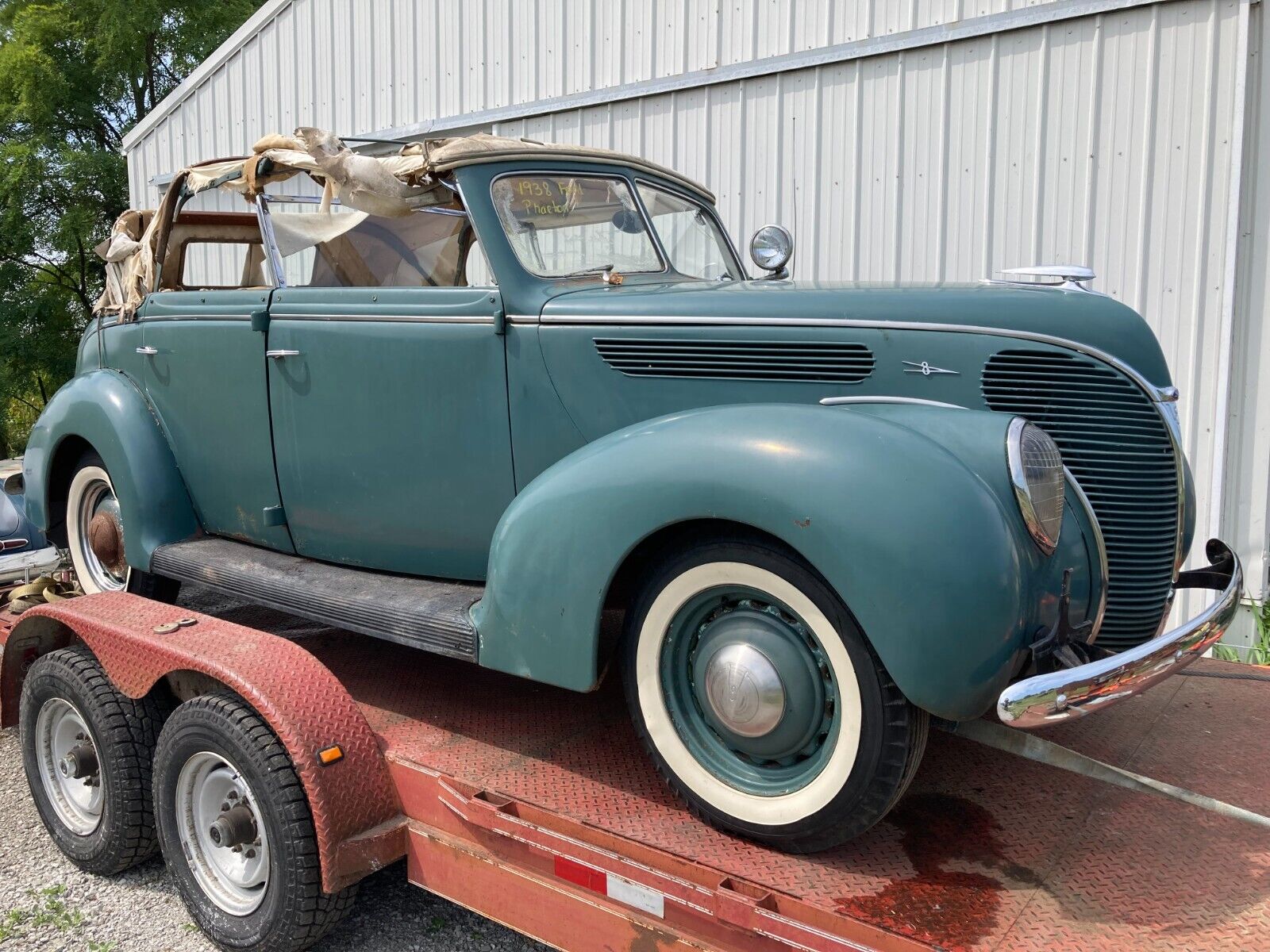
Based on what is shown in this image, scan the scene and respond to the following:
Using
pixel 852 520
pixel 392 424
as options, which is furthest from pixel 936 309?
pixel 392 424

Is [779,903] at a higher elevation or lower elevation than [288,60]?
lower

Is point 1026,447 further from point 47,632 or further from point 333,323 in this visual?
point 47,632

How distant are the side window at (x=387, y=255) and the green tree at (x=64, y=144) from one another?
1157cm

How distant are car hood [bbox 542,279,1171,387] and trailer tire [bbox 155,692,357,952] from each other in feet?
4.79

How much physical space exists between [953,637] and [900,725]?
25cm

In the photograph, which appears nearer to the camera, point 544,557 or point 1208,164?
point 544,557

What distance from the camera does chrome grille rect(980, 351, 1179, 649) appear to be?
2533 mm

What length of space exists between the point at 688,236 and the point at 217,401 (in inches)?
74.0

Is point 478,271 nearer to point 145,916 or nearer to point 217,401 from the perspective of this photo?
point 217,401

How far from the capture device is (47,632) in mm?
3529

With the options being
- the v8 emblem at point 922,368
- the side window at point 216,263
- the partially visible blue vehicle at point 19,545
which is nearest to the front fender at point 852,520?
the v8 emblem at point 922,368

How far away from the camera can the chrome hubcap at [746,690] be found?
7.66 feet

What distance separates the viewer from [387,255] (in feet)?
13.4

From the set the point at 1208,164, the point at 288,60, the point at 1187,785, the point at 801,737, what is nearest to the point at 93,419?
the point at 801,737
